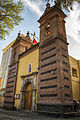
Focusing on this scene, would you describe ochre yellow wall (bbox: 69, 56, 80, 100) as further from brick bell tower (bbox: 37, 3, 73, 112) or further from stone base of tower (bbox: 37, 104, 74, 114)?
stone base of tower (bbox: 37, 104, 74, 114)

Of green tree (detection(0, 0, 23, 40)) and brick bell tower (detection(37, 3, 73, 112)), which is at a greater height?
green tree (detection(0, 0, 23, 40))

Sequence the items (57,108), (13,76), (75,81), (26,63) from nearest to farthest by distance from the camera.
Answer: (57,108)
(75,81)
(26,63)
(13,76)

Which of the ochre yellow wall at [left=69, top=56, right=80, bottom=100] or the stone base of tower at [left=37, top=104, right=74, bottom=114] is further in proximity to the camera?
the ochre yellow wall at [left=69, top=56, right=80, bottom=100]

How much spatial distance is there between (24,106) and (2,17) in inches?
385

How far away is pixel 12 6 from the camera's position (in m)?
8.70

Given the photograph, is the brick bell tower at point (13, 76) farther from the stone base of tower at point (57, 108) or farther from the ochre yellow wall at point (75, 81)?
the ochre yellow wall at point (75, 81)

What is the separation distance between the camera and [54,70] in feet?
29.1

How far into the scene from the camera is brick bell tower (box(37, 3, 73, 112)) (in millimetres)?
7844

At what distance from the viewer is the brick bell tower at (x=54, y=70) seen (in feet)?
25.7

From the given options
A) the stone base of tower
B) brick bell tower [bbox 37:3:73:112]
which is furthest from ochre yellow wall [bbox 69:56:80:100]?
the stone base of tower

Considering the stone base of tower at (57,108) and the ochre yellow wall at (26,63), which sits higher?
the ochre yellow wall at (26,63)

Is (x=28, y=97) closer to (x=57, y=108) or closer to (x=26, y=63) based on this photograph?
(x=26, y=63)

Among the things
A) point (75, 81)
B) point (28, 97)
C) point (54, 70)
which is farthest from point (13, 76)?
point (75, 81)

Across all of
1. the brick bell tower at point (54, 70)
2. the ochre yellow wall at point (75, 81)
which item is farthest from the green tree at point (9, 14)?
the ochre yellow wall at point (75, 81)
